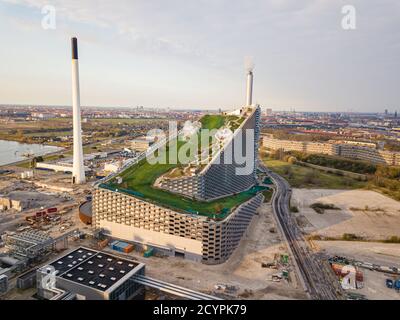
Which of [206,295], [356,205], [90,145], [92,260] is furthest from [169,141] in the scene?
[90,145]

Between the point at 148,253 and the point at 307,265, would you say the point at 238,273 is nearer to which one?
the point at 307,265

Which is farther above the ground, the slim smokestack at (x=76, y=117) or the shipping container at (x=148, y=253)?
the slim smokestack at (x=76, y=117)

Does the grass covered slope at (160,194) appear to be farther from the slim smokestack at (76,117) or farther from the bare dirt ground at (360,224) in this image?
the slim smokestack at (76,117)

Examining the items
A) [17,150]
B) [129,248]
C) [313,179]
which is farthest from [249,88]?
[17,150]

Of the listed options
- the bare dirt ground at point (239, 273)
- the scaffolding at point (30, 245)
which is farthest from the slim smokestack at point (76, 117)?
the bare dirt ground at point (239, 273)

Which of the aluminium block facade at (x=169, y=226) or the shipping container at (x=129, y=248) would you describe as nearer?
the aluminium block facade at (x=169, y=226)
